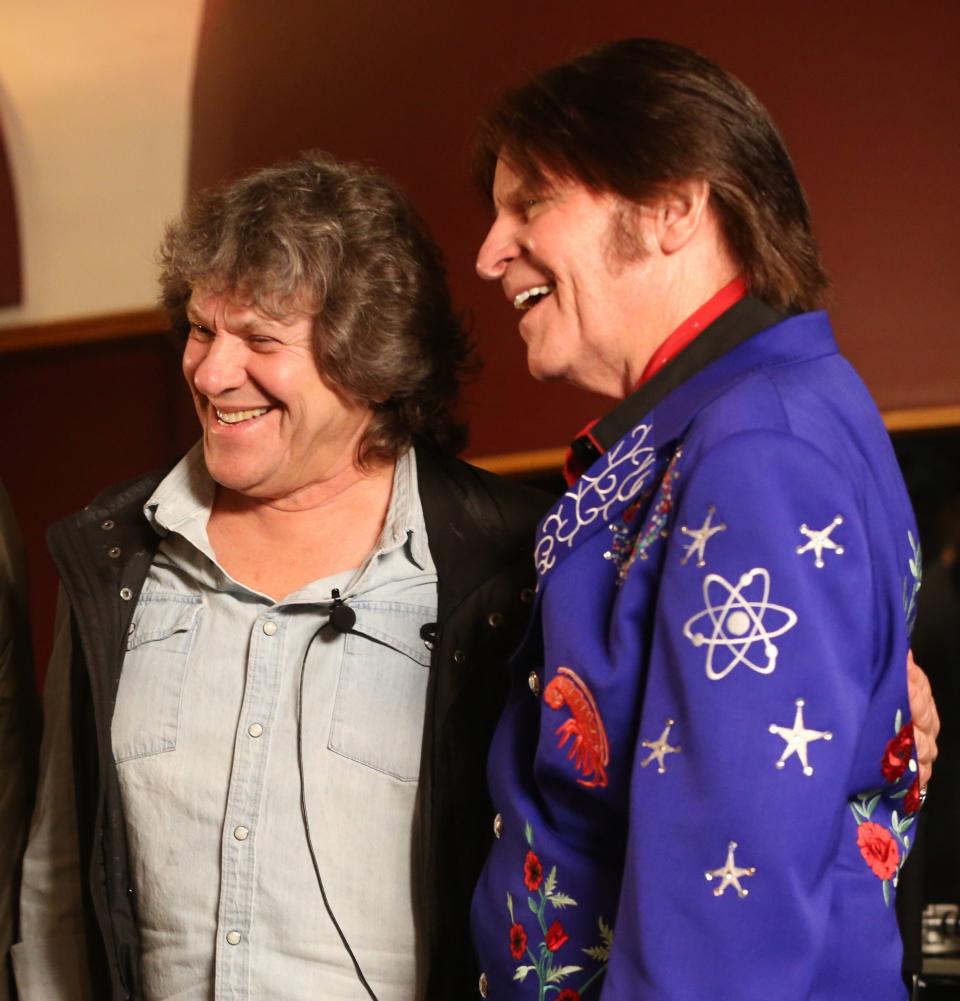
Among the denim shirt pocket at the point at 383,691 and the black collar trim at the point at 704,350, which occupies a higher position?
the black collar trim at the point at 704,350

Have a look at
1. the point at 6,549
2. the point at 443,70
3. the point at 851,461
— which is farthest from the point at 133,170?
the point at 851,461

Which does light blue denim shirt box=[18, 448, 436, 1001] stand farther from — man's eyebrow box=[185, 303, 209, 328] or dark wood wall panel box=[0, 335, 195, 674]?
dark wood wall panel box=[0, 335, 195, 674]

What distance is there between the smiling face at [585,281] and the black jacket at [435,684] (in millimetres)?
400

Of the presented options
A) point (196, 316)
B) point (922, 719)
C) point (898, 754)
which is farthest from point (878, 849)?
point (196, 316)

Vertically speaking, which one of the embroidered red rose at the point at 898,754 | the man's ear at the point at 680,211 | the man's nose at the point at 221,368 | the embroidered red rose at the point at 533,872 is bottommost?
the embroidered red rose at the point at 533,872

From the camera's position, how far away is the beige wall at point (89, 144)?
3676mm

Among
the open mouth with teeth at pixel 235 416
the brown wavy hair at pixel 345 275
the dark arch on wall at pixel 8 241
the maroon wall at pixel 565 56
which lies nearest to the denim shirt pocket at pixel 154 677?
the open mouth with teeth at pixel 235 416

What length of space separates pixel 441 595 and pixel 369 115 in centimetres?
162

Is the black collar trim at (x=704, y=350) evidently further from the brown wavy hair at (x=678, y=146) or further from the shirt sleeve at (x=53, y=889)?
the shirt sleeve at (x=53, y=889)

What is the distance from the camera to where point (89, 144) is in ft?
12.3

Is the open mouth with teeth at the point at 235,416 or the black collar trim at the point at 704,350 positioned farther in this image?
the open mouth with teeth at the point at 235,416

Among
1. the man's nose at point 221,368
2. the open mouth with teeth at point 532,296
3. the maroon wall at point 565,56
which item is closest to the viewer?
the open mouth with teeth at point 532,296

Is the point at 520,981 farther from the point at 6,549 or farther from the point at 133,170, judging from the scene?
the point at 133,170

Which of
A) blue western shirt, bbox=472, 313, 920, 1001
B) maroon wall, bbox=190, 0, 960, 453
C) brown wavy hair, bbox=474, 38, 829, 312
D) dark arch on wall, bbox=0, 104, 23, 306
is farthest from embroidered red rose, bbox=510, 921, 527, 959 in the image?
dark arch on wall, bbox=0, 104, 23, 306
